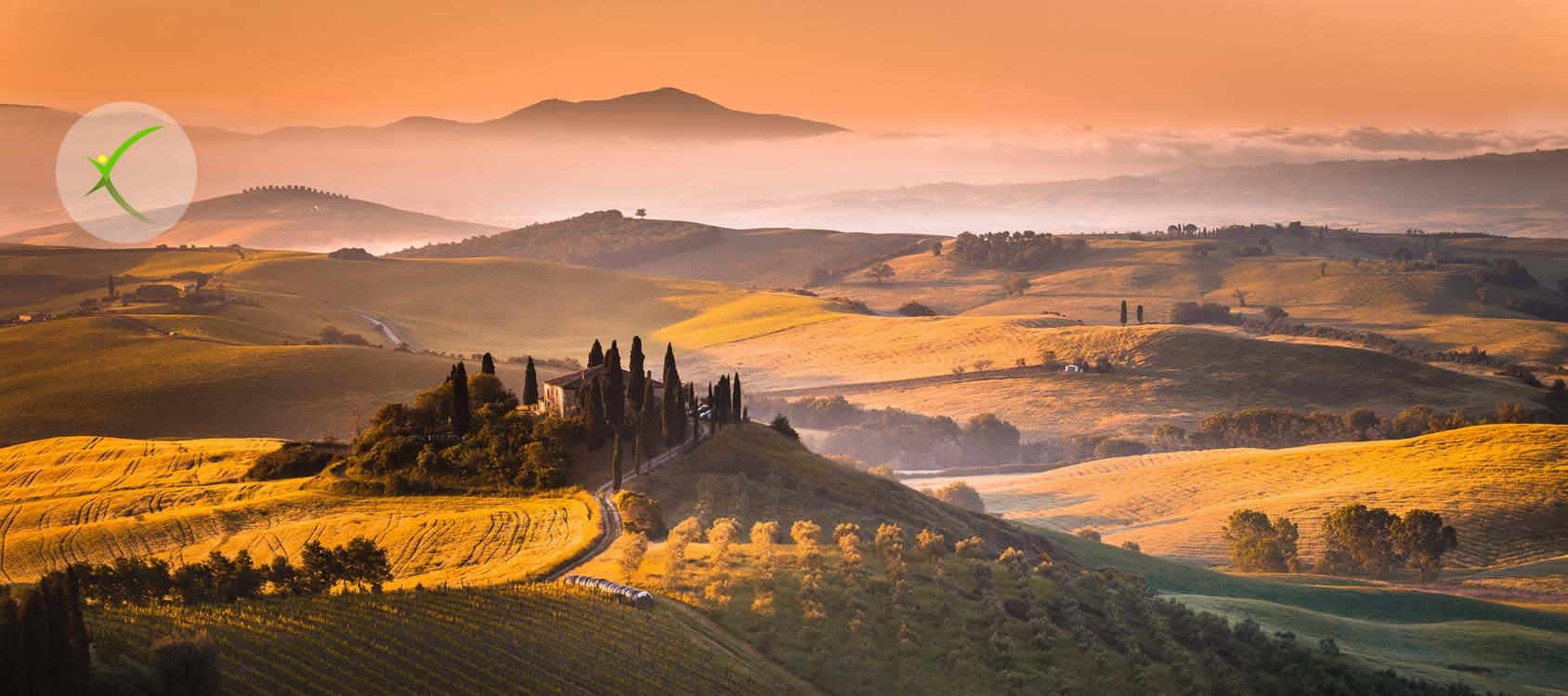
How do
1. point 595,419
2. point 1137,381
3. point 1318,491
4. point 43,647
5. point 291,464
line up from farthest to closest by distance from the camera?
point 1137,381 < point 1318,491 < point 291,464 < point 595,419 < point 43,647

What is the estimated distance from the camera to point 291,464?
7956 centimetres

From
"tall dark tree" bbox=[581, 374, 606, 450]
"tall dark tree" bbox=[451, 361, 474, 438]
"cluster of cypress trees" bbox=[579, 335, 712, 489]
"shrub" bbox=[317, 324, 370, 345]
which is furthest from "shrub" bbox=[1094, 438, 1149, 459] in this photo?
"shrub" bbox=[317, 324, 370, 345]

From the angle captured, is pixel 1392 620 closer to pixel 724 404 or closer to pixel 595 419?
pixel 724 404

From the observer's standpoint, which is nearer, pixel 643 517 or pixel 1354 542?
pixel 643 517

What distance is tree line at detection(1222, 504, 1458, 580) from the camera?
8944 cm

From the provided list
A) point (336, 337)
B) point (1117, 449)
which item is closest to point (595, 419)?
point (1117, 449)

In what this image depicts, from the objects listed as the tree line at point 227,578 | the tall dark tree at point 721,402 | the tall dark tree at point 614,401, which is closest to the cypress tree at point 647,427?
the tall dark tree at point 614,401

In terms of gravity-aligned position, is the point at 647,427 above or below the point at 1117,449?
above

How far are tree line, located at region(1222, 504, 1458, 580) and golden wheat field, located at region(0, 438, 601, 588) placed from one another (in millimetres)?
55646

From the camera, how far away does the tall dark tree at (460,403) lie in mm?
76688

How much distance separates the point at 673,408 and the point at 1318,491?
206ft

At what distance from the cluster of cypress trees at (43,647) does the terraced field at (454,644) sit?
292cm

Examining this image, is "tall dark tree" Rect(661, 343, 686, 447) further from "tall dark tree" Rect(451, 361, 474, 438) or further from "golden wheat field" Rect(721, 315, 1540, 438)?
"golden wheat field" Rect(721, 315, 1540, 438)

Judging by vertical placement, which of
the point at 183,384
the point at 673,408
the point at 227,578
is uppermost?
the point at 673,408
